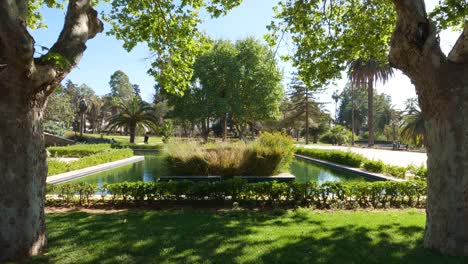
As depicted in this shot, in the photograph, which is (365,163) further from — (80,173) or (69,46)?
(69,46)

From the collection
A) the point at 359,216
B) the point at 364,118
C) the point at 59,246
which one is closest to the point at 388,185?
the point at 359,216

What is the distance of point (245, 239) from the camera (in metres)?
4.91

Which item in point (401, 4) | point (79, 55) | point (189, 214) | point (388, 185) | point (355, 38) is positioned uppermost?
point (355, 38)

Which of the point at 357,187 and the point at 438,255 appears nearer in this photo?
the point at 438,255

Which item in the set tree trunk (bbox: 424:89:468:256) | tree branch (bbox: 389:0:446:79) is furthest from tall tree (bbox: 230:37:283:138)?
tree trunk (bbox: 424:89:468:256)

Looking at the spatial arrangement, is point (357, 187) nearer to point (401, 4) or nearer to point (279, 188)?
point (279, 188)

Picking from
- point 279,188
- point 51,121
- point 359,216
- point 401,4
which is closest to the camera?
point 401,4

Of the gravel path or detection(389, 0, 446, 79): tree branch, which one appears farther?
the gravel path

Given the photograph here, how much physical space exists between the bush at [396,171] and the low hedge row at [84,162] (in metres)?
13.0

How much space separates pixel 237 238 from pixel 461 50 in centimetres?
379

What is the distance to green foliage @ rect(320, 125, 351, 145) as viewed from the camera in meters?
49.3

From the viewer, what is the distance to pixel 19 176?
391cm

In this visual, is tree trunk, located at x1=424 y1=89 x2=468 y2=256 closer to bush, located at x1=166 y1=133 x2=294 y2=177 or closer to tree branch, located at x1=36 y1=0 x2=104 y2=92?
tree branch, located at x1=36 y1=0 x2=104 y2=92

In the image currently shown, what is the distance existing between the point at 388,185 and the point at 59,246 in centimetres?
680
